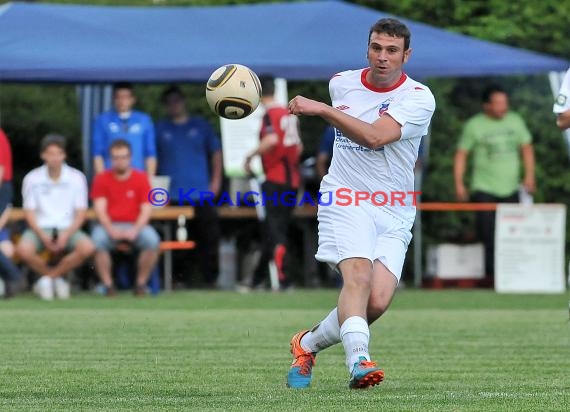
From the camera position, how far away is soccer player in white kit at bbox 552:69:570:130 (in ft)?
31.2

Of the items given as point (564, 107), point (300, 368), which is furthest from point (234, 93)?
point (564, 107)

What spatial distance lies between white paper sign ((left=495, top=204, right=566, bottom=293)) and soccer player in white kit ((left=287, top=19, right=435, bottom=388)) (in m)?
9.93

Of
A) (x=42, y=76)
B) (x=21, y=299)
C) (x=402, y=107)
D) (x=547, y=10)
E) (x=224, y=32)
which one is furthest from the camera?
(x=547, y=10)

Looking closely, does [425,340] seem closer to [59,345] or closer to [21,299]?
[59,345]

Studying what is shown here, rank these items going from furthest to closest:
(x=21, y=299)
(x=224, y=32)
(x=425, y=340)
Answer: (x=224, y=32) < (x=21, y=299) < (x=425, y=340)

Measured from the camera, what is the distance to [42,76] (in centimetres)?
1748

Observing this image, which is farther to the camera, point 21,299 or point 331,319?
point 21,299

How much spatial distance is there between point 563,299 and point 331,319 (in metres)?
9.06

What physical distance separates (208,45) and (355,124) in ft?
35.9

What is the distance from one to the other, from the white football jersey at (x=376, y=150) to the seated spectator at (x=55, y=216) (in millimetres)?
9113

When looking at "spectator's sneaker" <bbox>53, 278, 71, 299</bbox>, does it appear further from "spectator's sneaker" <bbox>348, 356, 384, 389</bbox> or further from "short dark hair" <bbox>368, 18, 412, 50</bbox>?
"spectator's sneaker" <bbox>348, 356, 384, 389</bbox>

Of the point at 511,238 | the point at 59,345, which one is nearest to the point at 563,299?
the point at 511,238

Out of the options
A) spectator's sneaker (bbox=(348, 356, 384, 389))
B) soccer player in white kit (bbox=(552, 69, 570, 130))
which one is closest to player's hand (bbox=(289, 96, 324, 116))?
spectator's sneaker (bbox=(348, 356, 384, 389))

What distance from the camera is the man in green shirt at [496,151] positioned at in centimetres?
1767
